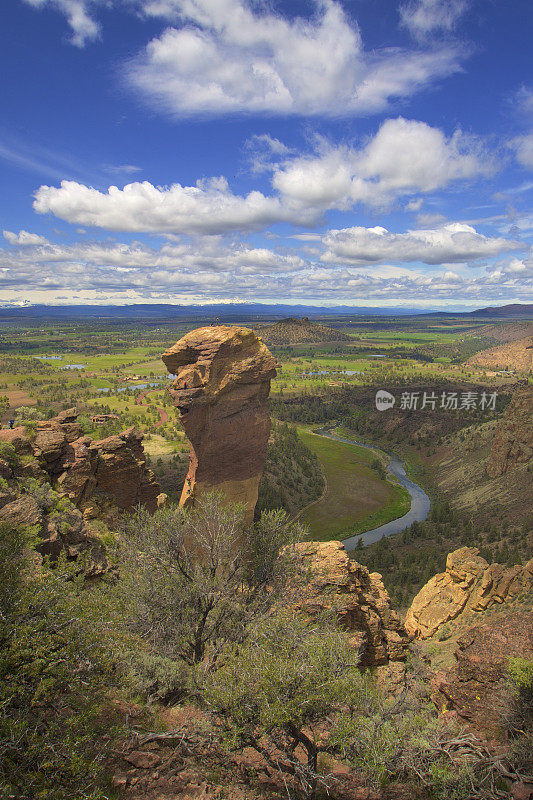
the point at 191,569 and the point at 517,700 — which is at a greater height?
the point at 191,569

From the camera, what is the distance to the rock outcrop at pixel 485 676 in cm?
1541

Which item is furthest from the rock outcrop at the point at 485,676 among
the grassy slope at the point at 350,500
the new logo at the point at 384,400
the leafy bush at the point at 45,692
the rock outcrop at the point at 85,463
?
the new logo at the point at 384,400

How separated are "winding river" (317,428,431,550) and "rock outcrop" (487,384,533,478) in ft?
48.7

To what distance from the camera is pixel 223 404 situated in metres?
28.9

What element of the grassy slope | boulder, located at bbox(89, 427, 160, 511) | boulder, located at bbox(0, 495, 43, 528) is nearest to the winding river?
the grassy slope

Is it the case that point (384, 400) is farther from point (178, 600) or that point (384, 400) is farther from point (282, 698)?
point (282, 698)

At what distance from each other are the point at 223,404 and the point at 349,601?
1493 cm

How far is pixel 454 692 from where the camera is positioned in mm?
17547

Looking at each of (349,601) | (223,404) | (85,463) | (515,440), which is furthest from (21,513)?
(515,440)

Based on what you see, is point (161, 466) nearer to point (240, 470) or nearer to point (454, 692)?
point (240, 470)

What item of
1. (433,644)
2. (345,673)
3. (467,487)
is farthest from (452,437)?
(345,673)

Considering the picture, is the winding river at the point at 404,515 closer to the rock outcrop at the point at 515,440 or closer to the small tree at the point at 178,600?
the rock outcrop at the point at 515,440

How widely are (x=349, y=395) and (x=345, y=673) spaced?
549 ft

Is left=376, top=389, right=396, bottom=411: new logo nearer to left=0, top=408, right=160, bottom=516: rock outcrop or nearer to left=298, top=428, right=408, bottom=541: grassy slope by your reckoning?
left=298, top=428, right=408, bottom=541: grassy slope
